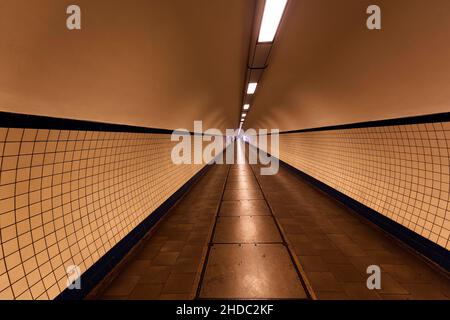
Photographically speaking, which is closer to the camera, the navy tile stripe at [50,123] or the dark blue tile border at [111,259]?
the navy tile stripe at [50,123]

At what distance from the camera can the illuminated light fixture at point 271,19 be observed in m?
2.50

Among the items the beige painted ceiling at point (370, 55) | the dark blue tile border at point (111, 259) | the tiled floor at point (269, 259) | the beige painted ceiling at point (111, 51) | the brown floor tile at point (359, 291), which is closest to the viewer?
the beige painted ceiling at point (111, 51)

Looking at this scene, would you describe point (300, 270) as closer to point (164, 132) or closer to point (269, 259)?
point (269, 259)

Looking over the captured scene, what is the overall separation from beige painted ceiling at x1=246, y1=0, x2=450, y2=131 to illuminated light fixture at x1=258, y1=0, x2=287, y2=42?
0.46 ft

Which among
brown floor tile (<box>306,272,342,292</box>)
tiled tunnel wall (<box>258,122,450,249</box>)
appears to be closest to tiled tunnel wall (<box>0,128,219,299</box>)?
brown floor tile (<box>306,272,342,292</box>)

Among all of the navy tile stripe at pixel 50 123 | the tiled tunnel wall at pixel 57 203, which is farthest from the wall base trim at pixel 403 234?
the navy tile stripe at pixel 50 123

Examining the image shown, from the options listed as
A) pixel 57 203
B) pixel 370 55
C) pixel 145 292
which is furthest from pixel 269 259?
pixel 370 55

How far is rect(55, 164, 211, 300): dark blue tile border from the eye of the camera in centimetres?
272

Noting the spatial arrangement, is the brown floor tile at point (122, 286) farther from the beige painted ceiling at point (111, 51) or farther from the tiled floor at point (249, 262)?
the beige painted ceiling at point (111, 51)

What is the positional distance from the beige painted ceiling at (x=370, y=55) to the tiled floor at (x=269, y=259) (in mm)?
2647

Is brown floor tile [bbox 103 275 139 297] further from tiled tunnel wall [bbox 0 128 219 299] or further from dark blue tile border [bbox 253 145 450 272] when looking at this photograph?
dark blue tile border [bbox 253 145 450 272]

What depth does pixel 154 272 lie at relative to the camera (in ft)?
11.2
